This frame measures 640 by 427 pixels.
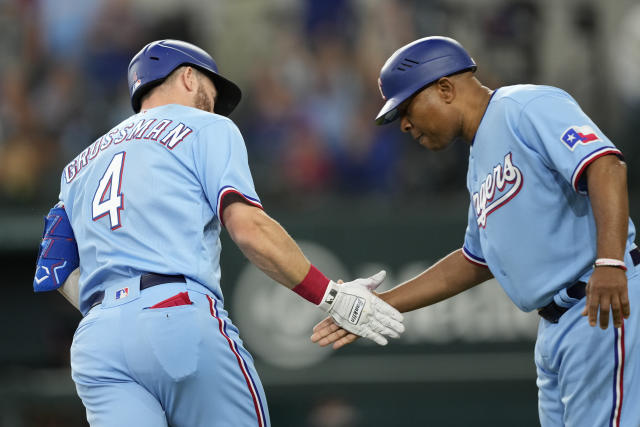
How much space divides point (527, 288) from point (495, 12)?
5946mm

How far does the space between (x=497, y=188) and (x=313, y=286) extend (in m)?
0.85

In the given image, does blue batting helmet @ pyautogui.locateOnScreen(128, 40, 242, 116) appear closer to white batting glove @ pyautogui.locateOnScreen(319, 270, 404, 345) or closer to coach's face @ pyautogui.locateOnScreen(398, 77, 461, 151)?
coach's face @ pyautogui.locateOnScreen(398, 77, 461, 151)

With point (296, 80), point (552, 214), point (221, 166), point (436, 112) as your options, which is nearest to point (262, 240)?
point (221, 166)

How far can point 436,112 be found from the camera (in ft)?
13.3

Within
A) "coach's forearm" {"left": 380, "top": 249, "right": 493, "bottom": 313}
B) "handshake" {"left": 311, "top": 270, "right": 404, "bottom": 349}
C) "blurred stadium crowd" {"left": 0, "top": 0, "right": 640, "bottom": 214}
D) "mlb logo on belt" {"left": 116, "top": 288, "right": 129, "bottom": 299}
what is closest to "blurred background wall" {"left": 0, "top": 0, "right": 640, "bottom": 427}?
"blurred stadium crowd" {"left": 0, "top": 0, "right": 640, "bottom": 214}

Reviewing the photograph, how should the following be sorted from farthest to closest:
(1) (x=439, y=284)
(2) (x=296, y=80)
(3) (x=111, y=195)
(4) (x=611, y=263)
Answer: (2) (x=296, y=80), (1) (x=439, y=284), (3) (x=111, y=195), (4) (x=611, y=263)

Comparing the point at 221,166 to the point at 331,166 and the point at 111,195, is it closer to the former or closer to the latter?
the point at 111,195

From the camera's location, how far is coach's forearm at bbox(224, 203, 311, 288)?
139 inches

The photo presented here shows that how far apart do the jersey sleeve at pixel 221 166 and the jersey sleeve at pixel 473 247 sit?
1.14m

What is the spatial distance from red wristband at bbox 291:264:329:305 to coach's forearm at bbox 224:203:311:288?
9 cm

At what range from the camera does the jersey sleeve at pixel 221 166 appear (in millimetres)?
3576

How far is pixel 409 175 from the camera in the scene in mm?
8062

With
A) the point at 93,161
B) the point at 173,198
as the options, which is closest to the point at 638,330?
the point at 173,198

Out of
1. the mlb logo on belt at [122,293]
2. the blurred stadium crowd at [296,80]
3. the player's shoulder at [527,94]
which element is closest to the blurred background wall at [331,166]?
the blurred stadium crowd at [296,80]
